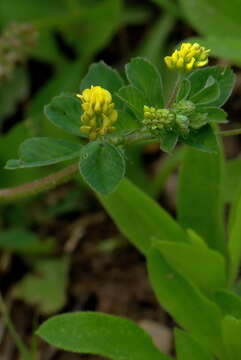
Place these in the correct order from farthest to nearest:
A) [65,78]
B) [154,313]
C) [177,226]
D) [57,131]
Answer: [65,78]
[57,131]
[154,313]
[177,226]

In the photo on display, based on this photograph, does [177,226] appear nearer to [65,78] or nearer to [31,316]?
[31,316]

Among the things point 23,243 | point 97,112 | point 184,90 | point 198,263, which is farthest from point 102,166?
point 23,243

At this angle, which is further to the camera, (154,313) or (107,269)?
(107,269)

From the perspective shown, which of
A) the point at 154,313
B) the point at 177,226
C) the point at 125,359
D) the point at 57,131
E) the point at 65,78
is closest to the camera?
the point at 125,359

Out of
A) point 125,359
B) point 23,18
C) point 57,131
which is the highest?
point 23,18

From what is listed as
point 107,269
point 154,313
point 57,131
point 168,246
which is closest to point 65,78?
point 57,131

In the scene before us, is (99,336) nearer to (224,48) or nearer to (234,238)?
(234,238)

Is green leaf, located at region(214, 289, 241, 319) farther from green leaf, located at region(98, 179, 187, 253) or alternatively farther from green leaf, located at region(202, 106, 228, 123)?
green leaf, located at region(202, 106, 228, 123)

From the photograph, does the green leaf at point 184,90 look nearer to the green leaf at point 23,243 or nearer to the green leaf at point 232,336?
the green leaf at point 232,336
